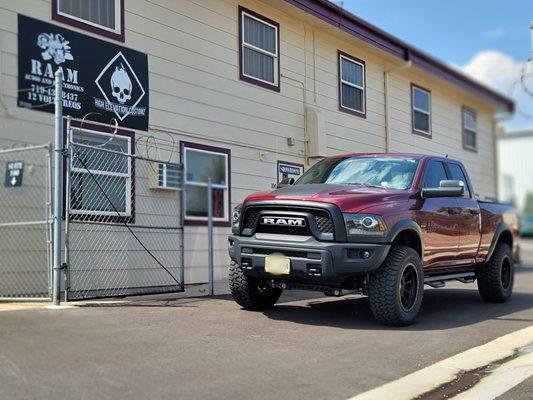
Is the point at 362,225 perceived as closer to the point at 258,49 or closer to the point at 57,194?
the point at 57,194

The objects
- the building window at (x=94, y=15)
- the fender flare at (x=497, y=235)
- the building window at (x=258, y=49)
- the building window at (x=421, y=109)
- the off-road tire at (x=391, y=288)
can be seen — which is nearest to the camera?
the off-road tire at (x=391, y=288)

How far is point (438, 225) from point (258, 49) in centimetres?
615

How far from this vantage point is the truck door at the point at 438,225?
764 centimetres

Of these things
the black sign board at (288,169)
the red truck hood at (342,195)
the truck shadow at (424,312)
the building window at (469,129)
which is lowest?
the truck shadow at (424,312)

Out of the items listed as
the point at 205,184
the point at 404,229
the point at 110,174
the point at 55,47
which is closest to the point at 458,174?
the point at 404,229

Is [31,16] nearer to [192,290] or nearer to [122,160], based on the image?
[122,160]

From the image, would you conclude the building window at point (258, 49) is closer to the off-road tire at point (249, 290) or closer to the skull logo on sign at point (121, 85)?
the skull logo on sign at point (121, 85)

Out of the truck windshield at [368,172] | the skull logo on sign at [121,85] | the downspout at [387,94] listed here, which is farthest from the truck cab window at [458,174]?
the downspout at [387,94]

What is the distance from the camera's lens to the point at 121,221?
959 cm

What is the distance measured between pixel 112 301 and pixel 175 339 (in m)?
2.41

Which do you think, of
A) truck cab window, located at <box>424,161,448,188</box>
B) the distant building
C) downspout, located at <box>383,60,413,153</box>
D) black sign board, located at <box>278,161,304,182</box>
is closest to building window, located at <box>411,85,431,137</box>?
downspout, located at <box>383,60,413,153</box>

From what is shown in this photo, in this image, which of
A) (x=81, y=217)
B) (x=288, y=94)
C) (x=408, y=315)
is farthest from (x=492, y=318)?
(x=288, y=94)

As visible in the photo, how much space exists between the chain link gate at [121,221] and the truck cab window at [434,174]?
3.67 meters

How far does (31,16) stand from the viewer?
27.7 ft
